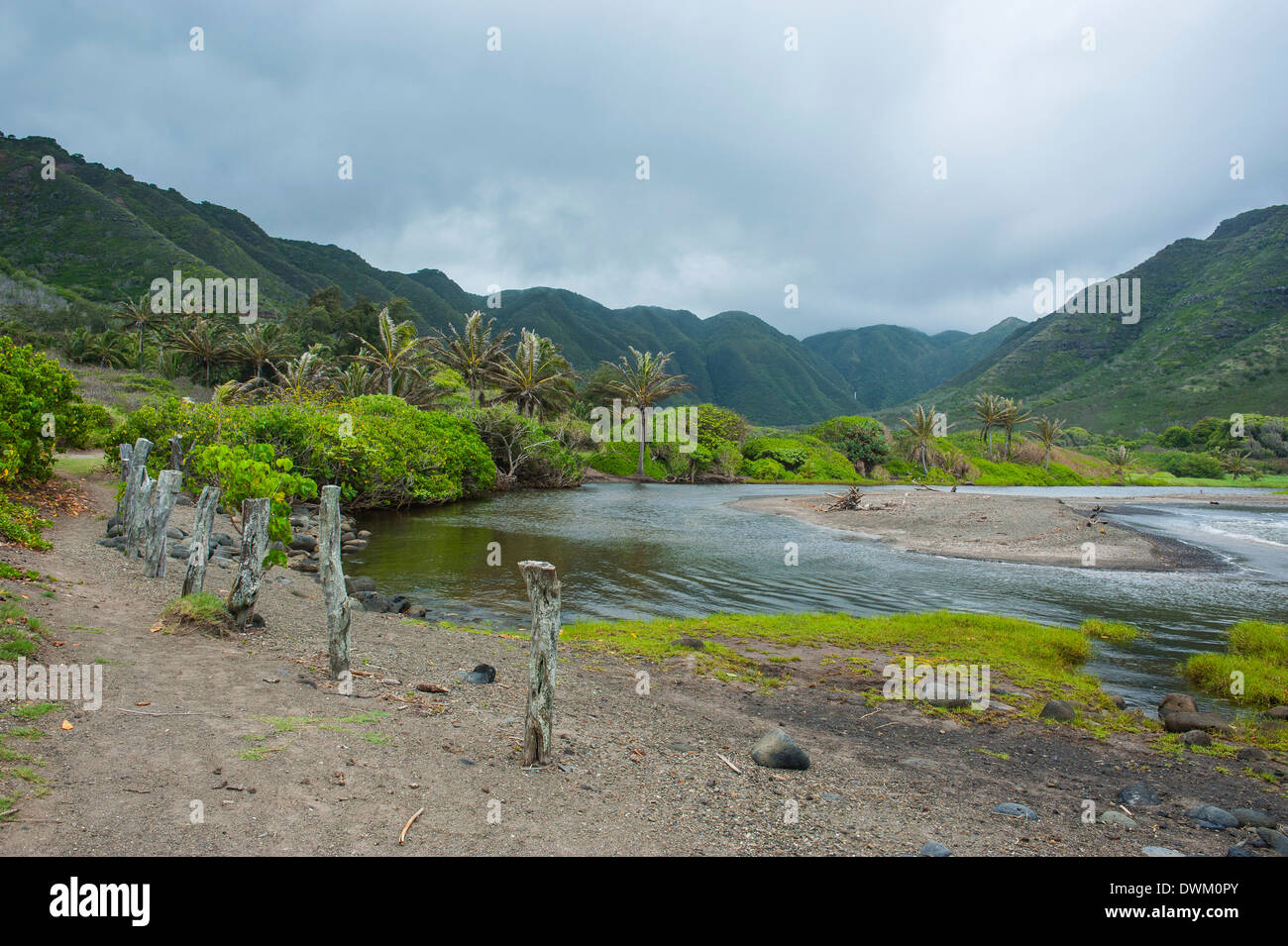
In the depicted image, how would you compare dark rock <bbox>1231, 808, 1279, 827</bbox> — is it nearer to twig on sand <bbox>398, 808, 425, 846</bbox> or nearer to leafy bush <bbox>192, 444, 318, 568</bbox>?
twig on sand <bbox>398, 808, 425, 846</bbox>

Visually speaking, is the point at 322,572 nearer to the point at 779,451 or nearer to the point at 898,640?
the point at 898,640

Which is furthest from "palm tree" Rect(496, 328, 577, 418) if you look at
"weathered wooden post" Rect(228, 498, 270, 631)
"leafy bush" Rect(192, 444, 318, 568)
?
"weathered wooden post" Rect(228, 498, 270, 631)

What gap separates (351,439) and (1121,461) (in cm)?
8898

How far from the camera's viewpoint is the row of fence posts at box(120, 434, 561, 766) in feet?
18.5

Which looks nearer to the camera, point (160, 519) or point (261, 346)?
point (160, 519)

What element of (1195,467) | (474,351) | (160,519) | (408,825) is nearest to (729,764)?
(408,825)

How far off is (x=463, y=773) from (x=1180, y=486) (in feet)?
285

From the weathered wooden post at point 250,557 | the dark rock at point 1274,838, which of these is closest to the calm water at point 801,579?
the dark rock at point 1274,838

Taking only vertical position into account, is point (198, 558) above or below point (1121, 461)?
below

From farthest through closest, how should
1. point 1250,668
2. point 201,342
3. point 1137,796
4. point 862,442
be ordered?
point 862,442 < point 201,342 < point 1250,668 < point 1137,796

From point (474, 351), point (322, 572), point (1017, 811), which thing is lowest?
point (1017, 811)

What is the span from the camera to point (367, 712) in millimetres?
6559

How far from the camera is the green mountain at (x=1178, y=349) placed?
96.1 meters

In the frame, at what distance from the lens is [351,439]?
2989 cm
